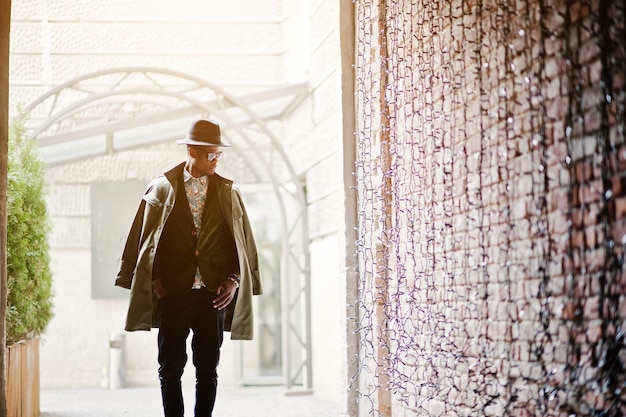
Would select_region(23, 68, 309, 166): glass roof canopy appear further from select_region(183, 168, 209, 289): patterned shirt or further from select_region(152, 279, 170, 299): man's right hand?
select_region(152, 279, 170, 299): man's right hand

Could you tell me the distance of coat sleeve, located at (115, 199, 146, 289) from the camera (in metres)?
5.66

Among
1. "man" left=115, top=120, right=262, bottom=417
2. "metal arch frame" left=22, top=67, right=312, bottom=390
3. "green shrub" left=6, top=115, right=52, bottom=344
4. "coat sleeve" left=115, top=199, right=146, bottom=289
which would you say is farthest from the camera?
"metal arch frame" left=22, top=67, right=312, bottom=390

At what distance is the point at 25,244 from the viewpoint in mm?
7445

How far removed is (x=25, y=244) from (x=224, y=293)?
248 cm

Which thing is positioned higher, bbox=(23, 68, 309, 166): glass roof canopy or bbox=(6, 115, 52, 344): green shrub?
bbox=(23, 68, 309, 166): glass roof canopy

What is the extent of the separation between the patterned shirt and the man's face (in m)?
0.05

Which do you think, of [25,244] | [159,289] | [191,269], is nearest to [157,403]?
[25,244]

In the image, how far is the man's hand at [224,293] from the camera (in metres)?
5.58

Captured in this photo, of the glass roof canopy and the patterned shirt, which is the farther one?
the glass roof canopy

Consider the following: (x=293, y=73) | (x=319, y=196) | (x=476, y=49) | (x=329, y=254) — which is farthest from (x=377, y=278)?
(x=293, y=73)

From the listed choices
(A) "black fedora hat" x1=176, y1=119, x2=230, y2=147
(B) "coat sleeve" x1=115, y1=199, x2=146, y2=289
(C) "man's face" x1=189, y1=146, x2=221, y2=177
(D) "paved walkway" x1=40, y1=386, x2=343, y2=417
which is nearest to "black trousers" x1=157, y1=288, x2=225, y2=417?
(B) "coat sleeve" x1=115, y1=199, x2=146, y2=289

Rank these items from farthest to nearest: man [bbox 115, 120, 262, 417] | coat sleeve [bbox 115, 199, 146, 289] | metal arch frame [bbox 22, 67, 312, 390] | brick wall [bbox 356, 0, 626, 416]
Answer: metal arch frame [bbox 22, 67, 312, 390] → coat sleeve [bbox 115, 199, 146, 289] → man [bbox 115, 120, 262, 417] → brick wall [bbox 356, 0, 626, 416]

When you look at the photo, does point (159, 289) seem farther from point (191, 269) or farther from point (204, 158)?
point (204, 158)

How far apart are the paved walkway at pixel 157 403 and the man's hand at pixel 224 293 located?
2859 mm
